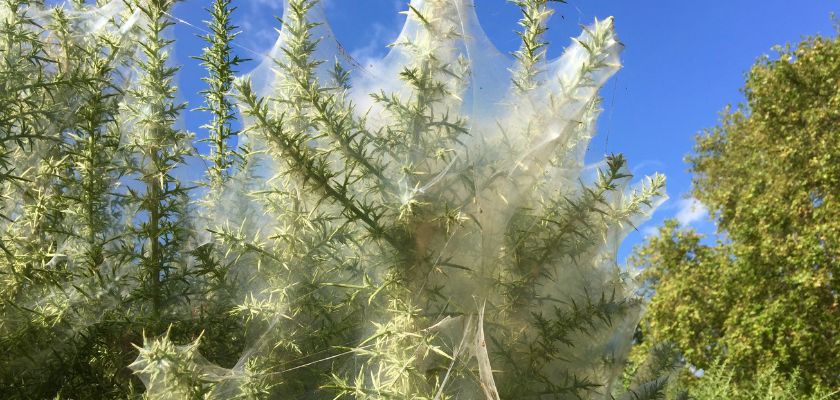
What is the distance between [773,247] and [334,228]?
11.5 metres

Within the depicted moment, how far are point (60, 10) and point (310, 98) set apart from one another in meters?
0.97

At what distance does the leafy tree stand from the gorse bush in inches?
380

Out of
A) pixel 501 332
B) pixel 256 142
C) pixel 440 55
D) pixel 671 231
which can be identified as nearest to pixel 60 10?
pixel 256 142

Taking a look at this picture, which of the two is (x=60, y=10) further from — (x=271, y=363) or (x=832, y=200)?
(x=832, y=200)

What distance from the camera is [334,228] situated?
57.4 inches

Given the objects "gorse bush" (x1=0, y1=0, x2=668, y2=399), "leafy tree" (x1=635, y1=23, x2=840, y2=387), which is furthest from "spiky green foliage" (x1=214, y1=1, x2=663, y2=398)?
"leafy tree" (x1=635, y1=23, x2=840, y2=387)

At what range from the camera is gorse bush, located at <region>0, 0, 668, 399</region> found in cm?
138

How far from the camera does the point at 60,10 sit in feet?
6.18

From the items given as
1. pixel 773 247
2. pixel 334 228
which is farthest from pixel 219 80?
pixel 773 247

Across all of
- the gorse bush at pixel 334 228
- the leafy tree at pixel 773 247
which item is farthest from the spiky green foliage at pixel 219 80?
the leafy tree at pixel 773 247

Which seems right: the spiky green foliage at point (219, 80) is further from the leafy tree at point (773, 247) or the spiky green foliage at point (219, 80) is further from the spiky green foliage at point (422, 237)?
the leafy tree at point (773, 247)

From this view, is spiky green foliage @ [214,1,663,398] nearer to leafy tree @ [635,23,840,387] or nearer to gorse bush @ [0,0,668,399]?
gorse bush @ [0,0,668,399]

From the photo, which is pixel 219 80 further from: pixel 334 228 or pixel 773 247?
pixel 773 247

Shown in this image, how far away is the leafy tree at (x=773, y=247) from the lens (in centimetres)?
1084
